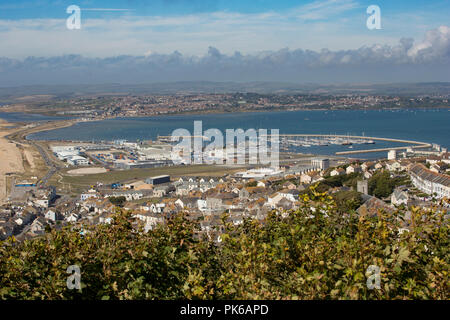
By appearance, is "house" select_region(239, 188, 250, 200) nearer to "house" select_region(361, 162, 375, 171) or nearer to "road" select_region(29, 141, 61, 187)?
"house" select_region(361, 162, 375, 171)

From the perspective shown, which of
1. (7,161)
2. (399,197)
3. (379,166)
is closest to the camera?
(399,197)

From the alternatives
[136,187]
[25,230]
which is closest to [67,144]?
[136,187]

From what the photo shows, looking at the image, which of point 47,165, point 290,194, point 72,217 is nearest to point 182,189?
point 72,217

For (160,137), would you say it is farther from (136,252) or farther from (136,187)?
(136,252)

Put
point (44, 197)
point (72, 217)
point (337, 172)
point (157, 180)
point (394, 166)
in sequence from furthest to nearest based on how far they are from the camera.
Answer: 1. point (157, 180)
2. point (394, 166)
3. point (337, 172)
4. point (44, 197)
5. point (72, 217)

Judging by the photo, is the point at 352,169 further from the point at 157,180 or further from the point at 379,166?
the point at 157,180

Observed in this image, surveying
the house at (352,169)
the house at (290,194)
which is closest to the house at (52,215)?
the house at (290,194)

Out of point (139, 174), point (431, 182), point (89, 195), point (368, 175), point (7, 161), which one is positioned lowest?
point (139, 174)

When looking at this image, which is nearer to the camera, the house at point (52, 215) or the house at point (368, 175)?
the house at point (52, 215)

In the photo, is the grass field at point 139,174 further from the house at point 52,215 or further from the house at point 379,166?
the house at point 379,166
